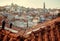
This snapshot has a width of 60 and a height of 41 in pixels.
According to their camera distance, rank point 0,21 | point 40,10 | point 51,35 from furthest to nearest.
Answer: point 40,10, point 0,21, point 51,35

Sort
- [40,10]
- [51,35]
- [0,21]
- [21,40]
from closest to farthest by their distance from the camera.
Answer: [51,35], [21,40], [0,21], [40,10]

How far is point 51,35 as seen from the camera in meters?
2.51

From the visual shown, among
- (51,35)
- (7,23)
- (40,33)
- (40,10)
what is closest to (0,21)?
(7,23)

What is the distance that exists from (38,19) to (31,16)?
0.21 meters

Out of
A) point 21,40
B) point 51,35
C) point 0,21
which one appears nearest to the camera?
point 51,35

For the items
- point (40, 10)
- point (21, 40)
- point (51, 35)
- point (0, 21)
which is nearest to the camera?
point (51, 35)

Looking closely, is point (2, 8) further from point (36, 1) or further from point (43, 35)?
point (43, 35)

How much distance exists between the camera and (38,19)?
3.84 m

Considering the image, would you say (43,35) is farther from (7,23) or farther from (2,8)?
(2,8)

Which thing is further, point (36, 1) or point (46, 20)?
point (36, 1)

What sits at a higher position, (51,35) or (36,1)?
(36,1)

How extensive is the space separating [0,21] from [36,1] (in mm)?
1159

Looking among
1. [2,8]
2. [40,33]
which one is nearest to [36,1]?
[2,8]

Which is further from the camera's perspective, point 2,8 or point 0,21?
point 2,8
